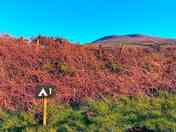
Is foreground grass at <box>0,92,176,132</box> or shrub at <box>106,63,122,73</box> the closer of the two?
foreground grass at <box>0,92,176,132</box>

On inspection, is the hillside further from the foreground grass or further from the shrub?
the foreground grass

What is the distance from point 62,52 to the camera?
2347 cm

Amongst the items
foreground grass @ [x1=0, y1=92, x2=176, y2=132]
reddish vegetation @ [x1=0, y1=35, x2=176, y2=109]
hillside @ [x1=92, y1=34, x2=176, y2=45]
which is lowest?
foreground grass @ [x1=0, y1=92, x2=176, y2=132]

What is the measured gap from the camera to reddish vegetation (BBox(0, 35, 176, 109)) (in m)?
19.7

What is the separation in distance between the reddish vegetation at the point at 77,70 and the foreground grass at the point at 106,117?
2.65ft

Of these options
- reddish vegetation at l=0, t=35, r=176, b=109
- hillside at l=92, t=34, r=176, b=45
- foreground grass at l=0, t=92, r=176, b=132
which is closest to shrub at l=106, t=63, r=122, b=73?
reddish vegetation at l=0, t=35, r=176, b=109

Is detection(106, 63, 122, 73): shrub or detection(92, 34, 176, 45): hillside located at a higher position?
detection(92, 34, 176, 45): hillside

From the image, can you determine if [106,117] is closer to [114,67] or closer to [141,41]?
[114,67]

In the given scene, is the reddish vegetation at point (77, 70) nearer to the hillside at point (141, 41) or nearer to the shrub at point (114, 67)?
the shrub at point (114, 67)

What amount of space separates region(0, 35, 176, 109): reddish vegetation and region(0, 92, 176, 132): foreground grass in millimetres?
807

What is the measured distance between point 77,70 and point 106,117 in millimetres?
5115

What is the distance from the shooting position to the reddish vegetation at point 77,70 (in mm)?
19734

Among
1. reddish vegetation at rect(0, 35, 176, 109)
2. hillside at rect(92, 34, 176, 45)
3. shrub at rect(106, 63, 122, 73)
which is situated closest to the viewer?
reddish vegetation at rect(0, 35, 176, 109)

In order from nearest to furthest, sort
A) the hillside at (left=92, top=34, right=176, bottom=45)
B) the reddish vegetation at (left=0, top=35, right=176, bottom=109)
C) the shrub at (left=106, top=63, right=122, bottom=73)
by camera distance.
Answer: the reddish vegetation at (left=0, top=35, right=176, bottom=109)
the shrub at (left=106, top=63, right=122, bottom=73)
the hillside at (left=92, top=34, right=176, bottom=45)
